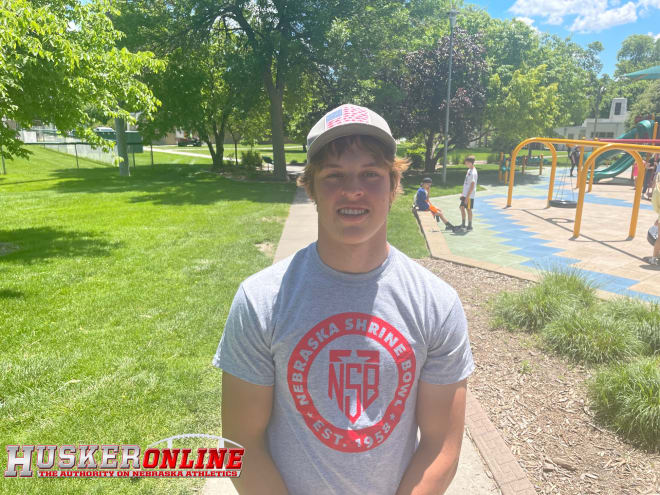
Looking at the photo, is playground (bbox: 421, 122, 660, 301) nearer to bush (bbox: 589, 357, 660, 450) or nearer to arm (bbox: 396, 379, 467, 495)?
bush (bbox: 589, 357, 660, 450)

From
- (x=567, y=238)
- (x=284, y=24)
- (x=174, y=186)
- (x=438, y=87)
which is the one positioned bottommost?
(x=567, y=238)

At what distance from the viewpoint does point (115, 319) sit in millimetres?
5477

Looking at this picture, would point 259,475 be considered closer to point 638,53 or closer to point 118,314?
point 118,314

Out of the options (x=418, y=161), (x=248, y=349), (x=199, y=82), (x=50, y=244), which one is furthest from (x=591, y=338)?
(x=418, y=161)

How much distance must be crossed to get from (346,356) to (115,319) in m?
4.82

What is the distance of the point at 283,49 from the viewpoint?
18.3 m

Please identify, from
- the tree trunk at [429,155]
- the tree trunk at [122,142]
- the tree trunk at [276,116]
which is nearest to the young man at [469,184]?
the tree trunk at [276,116]

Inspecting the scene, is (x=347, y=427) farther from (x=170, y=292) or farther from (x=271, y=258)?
(x=271, y=258)

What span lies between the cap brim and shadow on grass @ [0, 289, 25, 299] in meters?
6.19

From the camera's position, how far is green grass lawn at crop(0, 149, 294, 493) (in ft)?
11.4

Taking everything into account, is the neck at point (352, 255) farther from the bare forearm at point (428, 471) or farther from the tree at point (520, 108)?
the tree at point (520, 108)

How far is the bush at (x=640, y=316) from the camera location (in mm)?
4557

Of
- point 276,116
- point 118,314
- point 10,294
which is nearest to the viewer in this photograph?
point 118,314

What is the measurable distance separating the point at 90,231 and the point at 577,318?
9.87m
